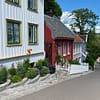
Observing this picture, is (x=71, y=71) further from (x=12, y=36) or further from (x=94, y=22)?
(x=94, y=22)

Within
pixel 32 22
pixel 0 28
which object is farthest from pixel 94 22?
pixel 0 28

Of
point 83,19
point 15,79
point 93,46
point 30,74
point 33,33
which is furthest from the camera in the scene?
point 83,19

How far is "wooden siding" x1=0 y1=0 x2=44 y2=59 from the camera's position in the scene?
17312mm

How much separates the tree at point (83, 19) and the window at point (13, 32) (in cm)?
6118

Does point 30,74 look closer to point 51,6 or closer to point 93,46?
point 51,6

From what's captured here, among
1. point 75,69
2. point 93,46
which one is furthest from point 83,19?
point 75,69

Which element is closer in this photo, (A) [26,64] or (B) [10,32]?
(B) [10,32]

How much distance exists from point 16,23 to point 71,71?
36.7 ft

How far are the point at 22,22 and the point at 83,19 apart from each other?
61610mm

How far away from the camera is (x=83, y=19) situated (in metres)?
80.3

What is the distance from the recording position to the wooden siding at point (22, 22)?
1731 centimetres

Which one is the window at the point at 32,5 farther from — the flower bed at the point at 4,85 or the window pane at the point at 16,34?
the flower bed at the point at 4,85

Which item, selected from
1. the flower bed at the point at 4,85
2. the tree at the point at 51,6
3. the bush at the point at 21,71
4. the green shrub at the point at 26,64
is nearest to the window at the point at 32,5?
the green shrub at the point at 26,64

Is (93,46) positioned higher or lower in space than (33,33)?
lower
